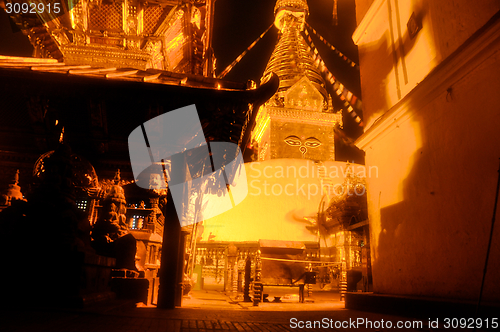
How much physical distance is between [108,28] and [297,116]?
1974cm

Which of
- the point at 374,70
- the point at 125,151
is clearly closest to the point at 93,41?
the point at 125,151

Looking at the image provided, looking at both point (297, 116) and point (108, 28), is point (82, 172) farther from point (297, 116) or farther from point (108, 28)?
point (297, 116)

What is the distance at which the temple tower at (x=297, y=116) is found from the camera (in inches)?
1000

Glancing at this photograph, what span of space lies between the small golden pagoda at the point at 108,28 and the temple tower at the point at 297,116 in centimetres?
1746

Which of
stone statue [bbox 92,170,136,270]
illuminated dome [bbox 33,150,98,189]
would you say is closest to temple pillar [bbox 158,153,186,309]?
stone statue [bbox 92,170,136,270]

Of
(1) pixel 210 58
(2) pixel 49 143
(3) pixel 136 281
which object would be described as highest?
(1) pixel 210 58

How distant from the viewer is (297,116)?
2592 cm

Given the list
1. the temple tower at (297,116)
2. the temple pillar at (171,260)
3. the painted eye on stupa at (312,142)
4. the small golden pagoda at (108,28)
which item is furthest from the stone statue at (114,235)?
the painted eye on stupa at (312,142)

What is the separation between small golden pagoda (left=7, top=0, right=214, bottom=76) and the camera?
7.25 m

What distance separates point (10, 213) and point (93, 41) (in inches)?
186

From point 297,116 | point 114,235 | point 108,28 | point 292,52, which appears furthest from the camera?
point 292,52

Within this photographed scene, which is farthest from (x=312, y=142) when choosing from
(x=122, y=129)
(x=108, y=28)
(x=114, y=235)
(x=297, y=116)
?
(x=122, y=129)

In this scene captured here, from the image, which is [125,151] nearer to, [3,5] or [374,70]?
[3,5]

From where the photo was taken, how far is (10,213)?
4648 mm
